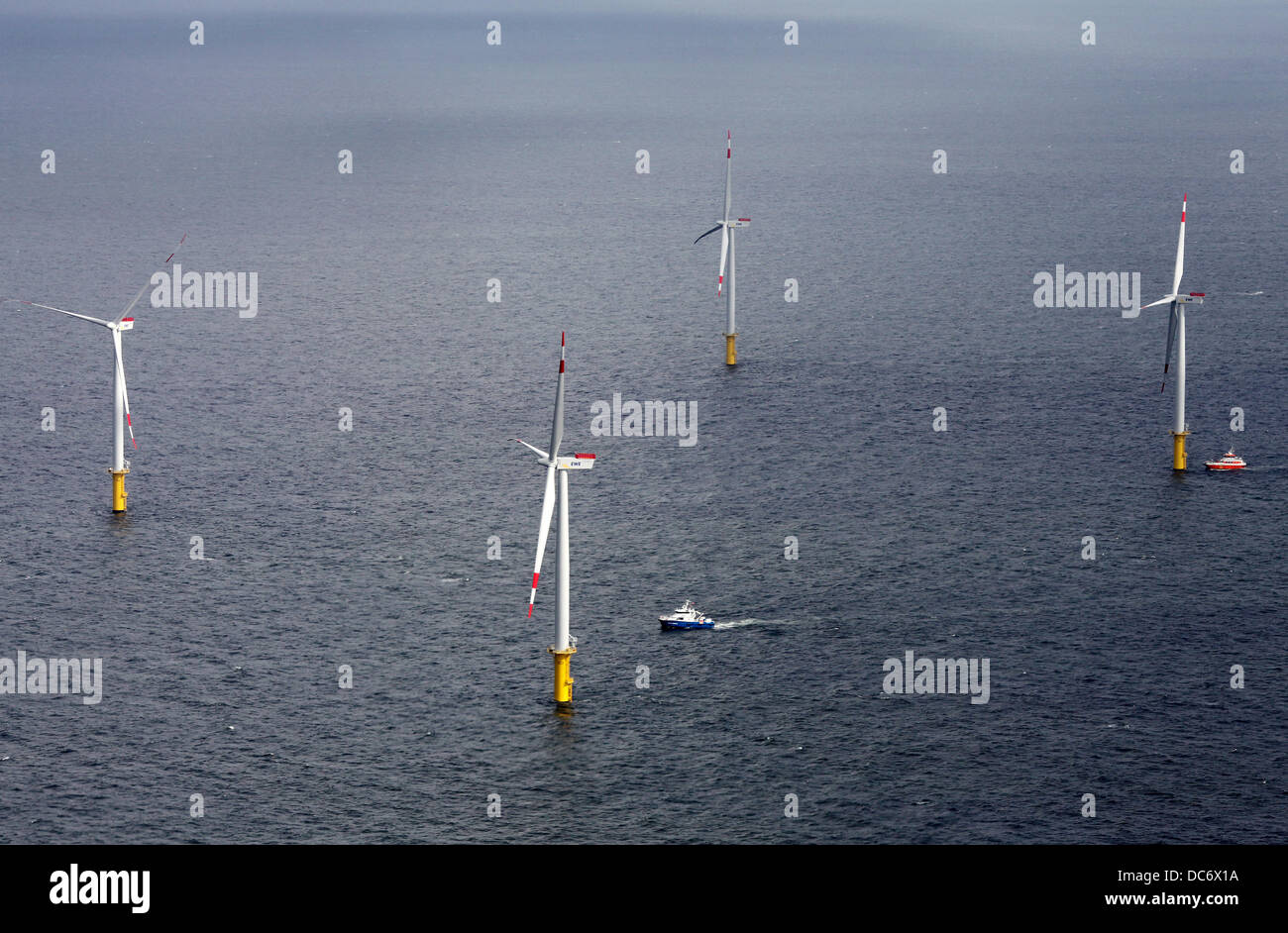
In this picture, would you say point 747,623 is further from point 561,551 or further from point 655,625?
point 561,551

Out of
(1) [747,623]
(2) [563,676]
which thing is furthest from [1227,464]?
(2) [563,676]

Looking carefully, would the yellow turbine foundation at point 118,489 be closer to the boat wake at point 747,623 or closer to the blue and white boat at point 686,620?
the blue and white boat at point 686,620

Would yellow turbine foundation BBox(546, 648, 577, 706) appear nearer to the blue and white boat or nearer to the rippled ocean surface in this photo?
the rippled ocean surface

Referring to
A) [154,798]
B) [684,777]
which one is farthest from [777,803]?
[154,798]

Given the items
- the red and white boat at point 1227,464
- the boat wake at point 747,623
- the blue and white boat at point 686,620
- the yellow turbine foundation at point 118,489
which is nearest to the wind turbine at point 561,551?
the blue and white boat at point 686,620

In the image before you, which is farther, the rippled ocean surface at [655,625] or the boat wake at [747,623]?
the boat wake at [747,623]

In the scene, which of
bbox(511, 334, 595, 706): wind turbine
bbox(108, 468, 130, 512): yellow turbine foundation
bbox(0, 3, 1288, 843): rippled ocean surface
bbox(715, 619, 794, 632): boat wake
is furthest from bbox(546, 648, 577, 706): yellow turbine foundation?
bbox(108, 468, 130, 512): yellow turbine foundation
